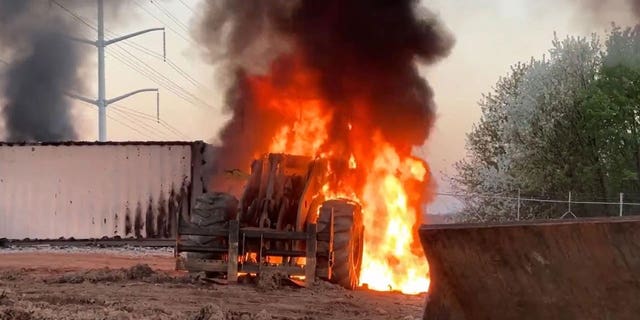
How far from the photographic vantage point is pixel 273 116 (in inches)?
569

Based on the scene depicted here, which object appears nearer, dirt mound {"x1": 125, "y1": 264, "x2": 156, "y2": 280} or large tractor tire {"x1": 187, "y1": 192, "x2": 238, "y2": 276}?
large tractor tire {"x1": 187, "y1": 192, "x2": 238, "y2": 276}

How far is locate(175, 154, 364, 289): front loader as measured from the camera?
1088 cm

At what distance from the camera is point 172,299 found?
962 cm

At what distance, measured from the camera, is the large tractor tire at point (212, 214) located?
11242mm

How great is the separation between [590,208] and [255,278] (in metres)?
17.4

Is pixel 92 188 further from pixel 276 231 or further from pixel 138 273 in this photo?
pixel 276 231

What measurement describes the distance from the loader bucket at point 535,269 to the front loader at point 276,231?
16.5ft

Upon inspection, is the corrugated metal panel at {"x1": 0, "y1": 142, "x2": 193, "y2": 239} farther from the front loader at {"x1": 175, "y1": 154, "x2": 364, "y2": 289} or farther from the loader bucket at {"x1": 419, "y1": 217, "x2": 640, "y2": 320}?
the loader bucket at {"x1": 419, "y1": 217, "x2": 640, "y2": 320}

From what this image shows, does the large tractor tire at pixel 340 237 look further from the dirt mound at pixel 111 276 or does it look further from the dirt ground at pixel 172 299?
the dirt mound at pixel 111 276

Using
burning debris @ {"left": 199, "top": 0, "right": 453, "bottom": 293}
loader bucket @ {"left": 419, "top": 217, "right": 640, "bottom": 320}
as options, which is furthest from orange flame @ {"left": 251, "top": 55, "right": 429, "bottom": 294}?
loader bucket @ {"left": 419, "top": 217, "right": 640, "bottom": 320}

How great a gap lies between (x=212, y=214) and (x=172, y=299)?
2.07 metres

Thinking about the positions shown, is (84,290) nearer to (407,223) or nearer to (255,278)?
(255,278)

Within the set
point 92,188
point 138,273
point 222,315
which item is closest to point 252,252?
point 138,273

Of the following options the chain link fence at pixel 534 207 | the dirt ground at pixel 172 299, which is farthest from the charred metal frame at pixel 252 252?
the chain link fence at pixel 534 207
